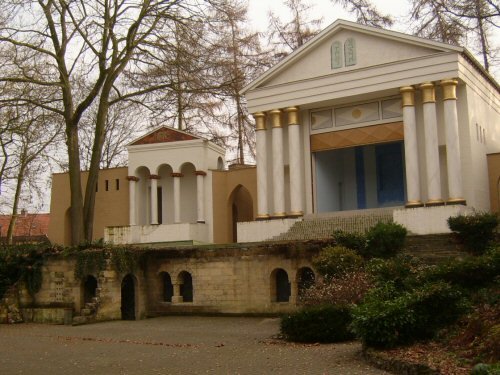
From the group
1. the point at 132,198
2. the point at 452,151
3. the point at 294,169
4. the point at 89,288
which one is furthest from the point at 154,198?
the point at 452,151

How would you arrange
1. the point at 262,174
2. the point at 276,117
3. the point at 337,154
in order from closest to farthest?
the point at 276,117 → the point at 262,174 → the point at 337,154

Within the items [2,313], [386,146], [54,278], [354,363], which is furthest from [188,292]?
[354,363]

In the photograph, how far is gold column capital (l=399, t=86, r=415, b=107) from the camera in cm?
2612

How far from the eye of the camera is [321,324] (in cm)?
1466

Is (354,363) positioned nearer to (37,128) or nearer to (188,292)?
(188,292)

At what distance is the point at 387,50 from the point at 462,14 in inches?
129

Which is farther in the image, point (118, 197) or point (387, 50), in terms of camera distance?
point (118, 197)

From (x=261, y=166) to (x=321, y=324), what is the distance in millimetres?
15181

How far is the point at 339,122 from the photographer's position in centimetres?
2895

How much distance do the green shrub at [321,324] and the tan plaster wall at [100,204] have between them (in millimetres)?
21084

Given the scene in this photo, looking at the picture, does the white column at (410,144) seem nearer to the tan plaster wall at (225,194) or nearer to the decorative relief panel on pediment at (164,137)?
the tan plaster wall at (225,194)

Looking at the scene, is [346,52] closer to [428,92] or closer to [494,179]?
[428,92]

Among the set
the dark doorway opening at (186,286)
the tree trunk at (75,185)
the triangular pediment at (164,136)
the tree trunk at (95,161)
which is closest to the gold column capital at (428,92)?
the dark doorway opening at (186,286)

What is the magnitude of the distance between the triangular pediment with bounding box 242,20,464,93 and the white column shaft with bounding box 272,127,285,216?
7.99ft
